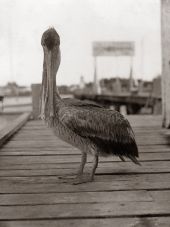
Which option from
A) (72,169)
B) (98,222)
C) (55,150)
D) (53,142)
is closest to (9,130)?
(53,142)

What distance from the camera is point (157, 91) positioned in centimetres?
1633

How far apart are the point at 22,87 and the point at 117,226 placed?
61304 mm

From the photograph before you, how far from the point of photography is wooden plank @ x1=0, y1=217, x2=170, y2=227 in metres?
2.73

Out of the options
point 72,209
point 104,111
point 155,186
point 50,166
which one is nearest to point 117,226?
point 72,209

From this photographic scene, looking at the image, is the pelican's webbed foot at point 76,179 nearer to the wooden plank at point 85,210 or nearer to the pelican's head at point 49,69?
the pelican's head at point 49,69

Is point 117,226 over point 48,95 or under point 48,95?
under

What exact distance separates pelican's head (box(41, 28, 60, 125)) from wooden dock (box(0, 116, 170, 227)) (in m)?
0.63

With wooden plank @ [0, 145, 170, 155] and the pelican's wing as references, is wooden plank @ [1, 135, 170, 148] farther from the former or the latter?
the pelican's wing

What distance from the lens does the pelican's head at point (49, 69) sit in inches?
157

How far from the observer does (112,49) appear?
26.0 m

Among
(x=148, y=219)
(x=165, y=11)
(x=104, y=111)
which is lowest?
(x=148, y=219)

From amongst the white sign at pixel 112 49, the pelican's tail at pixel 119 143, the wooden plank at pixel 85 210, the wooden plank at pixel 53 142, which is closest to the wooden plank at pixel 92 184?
the pelican's tail at pixel 119 143

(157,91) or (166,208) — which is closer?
(166,208)

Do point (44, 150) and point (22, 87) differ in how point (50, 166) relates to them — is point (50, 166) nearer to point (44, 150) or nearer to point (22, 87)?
point (44, 150)
